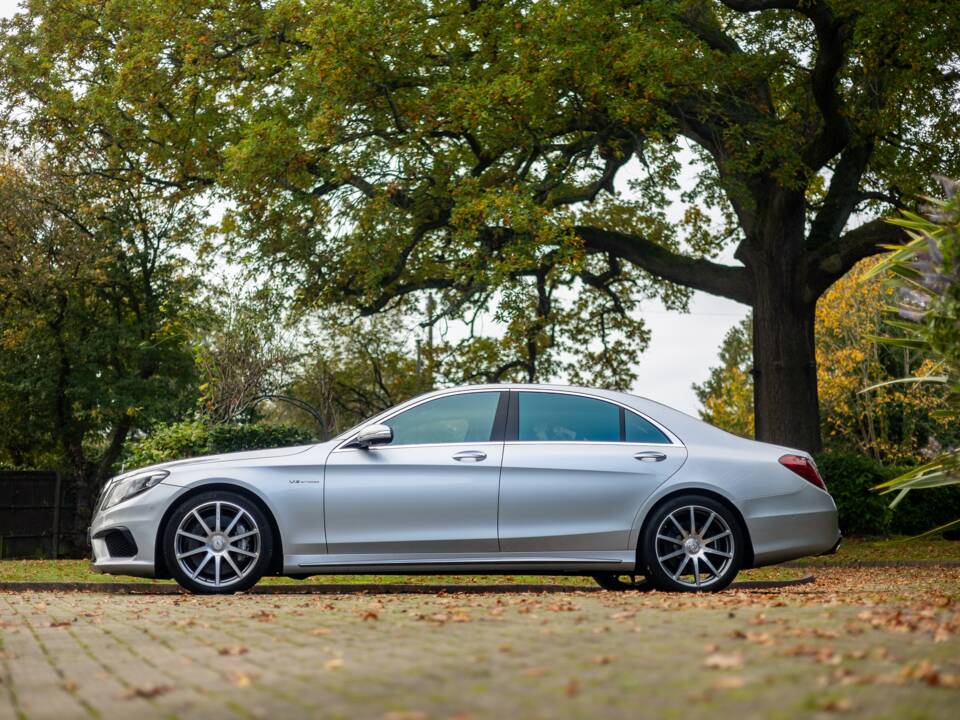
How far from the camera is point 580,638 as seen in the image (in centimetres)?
596

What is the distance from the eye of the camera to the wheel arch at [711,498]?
927 centimetres

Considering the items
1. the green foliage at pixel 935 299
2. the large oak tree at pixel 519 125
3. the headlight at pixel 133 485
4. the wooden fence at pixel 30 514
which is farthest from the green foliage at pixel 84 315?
the green foliage at pixel 935 299

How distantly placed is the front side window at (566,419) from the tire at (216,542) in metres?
2.19

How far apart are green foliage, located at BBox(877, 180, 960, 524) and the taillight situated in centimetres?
130

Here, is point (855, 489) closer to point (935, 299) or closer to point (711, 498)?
point (711, 498)

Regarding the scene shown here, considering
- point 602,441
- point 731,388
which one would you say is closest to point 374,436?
point 602,441

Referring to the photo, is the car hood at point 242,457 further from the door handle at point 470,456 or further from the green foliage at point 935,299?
the green foliage at point 935,299

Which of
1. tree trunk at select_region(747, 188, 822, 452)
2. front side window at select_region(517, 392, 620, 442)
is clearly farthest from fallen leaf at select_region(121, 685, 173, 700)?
tree trunk at select_region(747, 188, 822, 452)

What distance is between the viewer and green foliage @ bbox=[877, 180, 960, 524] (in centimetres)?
770

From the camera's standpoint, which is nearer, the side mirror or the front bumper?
the side mirror

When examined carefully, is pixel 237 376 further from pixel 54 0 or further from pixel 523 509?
pixel 523 509

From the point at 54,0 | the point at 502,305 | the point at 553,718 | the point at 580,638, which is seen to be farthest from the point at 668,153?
the point at 553,718

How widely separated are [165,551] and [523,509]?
2790 mm

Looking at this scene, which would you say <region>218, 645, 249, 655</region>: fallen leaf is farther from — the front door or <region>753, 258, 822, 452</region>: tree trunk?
<region>753, 258, 822, 452</region>: tree trunk
